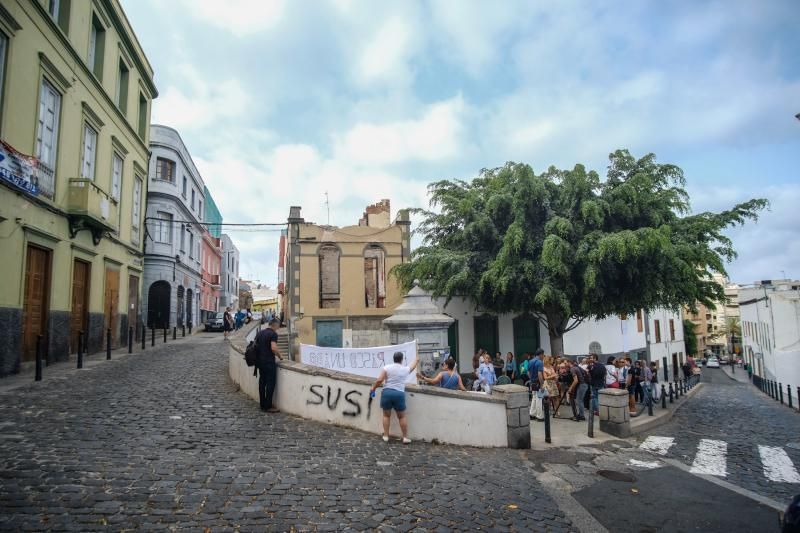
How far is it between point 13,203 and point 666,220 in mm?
17778

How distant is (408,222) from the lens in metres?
24.3

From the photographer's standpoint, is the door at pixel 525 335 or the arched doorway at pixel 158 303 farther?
the arched doorway at pixel 158 303

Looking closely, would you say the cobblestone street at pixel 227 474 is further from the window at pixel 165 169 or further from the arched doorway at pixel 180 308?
the window at pixel 165 169

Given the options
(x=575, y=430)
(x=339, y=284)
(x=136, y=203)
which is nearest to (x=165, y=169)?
(x=136, y=203)

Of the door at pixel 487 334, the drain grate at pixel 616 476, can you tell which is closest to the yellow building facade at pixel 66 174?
the drain grate at pixel 616 476

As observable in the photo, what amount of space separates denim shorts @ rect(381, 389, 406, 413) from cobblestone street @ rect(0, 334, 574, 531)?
0.59m

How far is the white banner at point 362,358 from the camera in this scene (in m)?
10.5

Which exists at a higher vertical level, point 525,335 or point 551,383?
point 525,335

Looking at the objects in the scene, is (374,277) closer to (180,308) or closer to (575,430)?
(180,308)

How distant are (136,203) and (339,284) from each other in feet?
30.8

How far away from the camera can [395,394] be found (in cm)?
750

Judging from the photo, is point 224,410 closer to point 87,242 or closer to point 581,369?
point 581,369

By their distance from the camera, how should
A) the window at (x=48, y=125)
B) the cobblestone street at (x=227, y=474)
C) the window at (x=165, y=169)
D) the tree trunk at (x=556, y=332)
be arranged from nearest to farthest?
the cobblestone street at (x=227, y=474)
the window at (x=48, y=125)
the tree trunk at (x=556, y=332)
the window at (x=165, y=169)

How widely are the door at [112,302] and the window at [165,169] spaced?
38.3 feet
